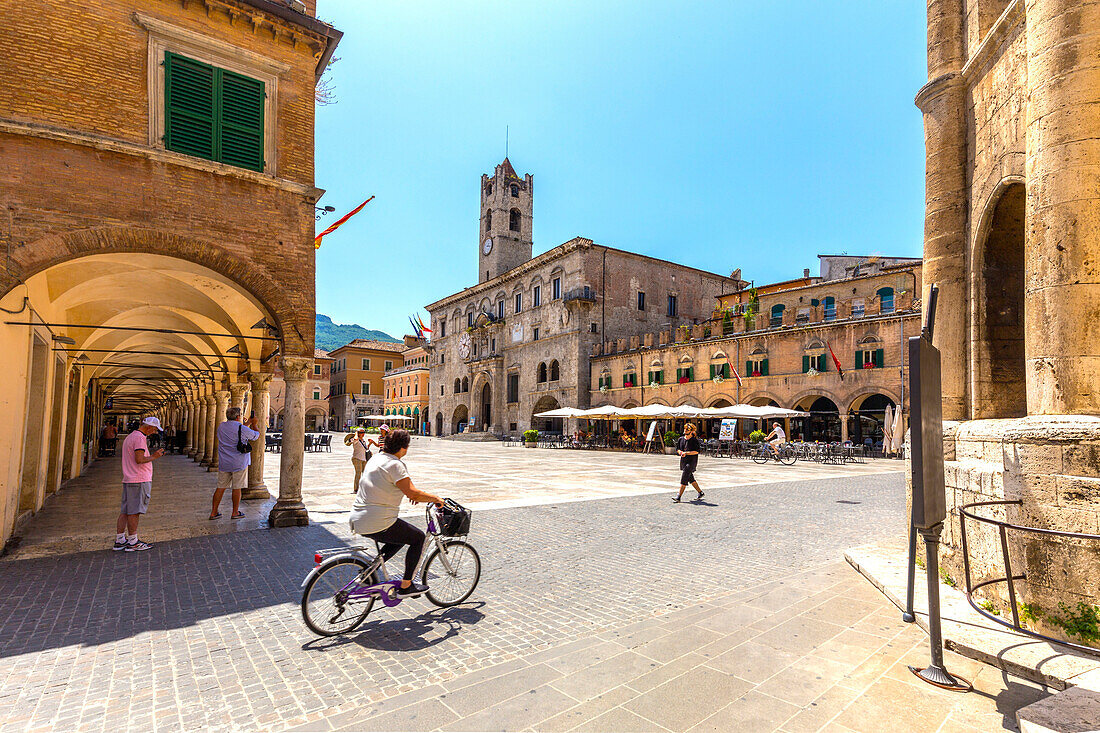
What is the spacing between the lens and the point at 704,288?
160 feet

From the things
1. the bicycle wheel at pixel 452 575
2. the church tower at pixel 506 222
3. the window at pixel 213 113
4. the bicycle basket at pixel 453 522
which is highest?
the church tower at pixel 506 222

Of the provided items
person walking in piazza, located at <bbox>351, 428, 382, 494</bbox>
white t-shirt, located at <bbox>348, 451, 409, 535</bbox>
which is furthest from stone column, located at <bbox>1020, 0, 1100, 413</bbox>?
person walking in piazza, located at <bbox>351, 428, 382, 494</bbox>

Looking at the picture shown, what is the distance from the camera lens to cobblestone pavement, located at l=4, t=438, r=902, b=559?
814cm

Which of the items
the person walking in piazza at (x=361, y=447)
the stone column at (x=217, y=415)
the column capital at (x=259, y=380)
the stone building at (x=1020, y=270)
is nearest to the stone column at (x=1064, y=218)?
the stone building at (x=1020, y=270)

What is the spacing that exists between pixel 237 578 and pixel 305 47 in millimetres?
8512

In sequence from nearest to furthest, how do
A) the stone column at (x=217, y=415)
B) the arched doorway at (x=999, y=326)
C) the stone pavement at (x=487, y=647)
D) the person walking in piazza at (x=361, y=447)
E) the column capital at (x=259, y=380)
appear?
the stone pavement at (x=487, y=647) → the arched doorway at (x=999, y=326) → the person walking in piazza at (x=361, y=447) → the column capital at (x=259, y=380) → the stone column at (x=217, y=415)

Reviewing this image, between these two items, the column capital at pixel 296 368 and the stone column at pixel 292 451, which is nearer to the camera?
the stone column at pixel 292 451

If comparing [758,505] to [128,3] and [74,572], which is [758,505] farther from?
[128,3]

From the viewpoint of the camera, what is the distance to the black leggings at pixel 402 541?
4551mm

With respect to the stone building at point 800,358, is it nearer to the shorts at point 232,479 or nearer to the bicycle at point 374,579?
the bicycle at point 374,579

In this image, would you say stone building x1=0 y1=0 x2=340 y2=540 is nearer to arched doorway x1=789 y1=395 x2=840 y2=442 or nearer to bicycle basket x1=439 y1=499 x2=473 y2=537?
bicycle basket x1=439 y1=499 x2=473 y2=537

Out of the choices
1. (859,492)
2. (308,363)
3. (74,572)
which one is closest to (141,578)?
(74,572)

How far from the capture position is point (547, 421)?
4634 centimetres

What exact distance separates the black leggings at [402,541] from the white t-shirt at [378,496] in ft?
0.33
